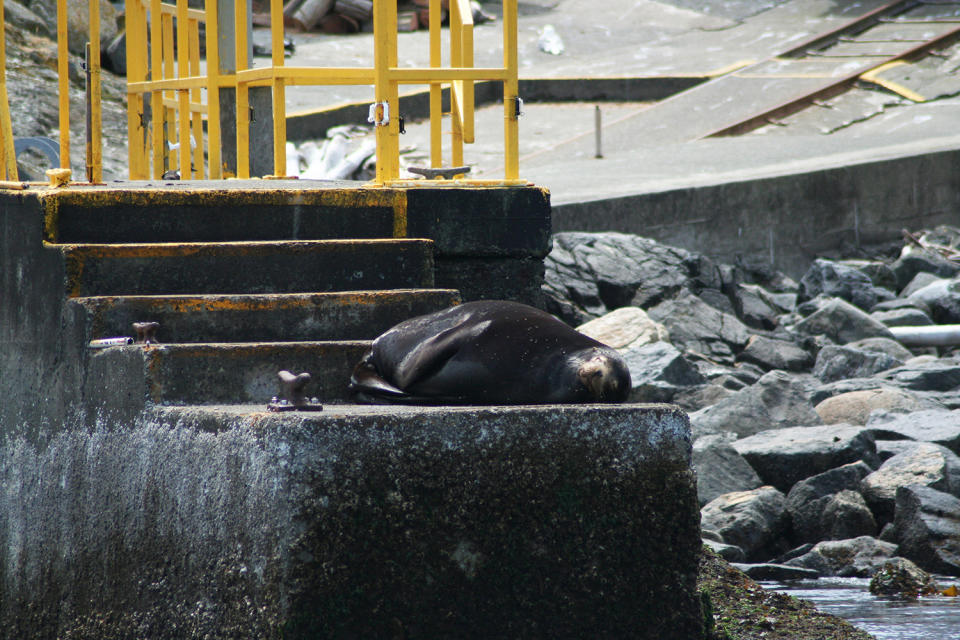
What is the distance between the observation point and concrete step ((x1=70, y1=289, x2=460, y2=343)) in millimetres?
4707

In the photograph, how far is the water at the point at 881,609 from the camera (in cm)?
548

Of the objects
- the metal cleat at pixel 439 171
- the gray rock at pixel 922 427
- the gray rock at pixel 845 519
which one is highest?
the metal cleat at pixel 439 171

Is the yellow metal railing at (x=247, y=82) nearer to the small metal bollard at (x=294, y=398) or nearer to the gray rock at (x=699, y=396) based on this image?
the small metal bollard at (x=294, y=398)

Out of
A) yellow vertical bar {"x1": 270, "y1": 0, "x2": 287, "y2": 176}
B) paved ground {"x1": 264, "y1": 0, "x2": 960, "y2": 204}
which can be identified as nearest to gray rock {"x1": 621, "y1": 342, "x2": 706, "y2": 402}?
yellow vertical bar {"x1": 270, "y1": 0, "x2": 287, "y2": 176}

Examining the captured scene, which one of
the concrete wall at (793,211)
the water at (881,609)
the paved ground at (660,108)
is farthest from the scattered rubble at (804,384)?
the paved ground at (660,108)

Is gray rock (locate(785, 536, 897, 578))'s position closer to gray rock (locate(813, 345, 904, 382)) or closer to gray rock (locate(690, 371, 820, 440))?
gray rock (locate(690, 371, 820, 440))

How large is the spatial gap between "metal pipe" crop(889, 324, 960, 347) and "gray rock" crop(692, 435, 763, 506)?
15.4 ft

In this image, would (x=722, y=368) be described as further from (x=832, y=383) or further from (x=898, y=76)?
(x=898, y=76)

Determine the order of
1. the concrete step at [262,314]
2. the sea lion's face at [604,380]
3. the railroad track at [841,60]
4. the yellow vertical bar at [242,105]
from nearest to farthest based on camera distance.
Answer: the sea lion's face at [604,380]
the concrete step at [262,314]
the yellow vertical bar at [242,105]
the railroad track at [841,60]

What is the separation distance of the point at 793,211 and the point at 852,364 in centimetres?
452

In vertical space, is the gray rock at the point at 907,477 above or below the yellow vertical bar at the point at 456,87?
below

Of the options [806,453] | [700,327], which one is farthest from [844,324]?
[806,453]

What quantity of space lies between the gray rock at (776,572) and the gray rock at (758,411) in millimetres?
1742

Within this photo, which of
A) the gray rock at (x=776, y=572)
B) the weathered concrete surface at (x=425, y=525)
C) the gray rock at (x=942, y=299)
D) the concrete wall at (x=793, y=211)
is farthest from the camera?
the concrete wall at (x=793, y=211)
